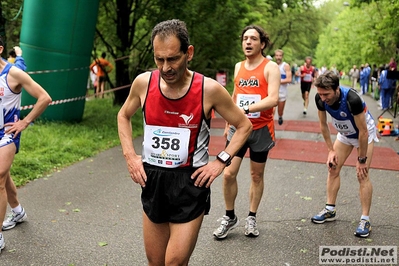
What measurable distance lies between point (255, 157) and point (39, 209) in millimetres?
2838

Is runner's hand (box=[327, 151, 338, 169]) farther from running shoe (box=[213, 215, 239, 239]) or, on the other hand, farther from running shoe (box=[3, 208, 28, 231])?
running shoe (box=[3, 208, 28, 231])

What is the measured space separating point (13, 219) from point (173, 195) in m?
3.02

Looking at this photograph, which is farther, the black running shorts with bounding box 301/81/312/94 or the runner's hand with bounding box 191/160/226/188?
the black running shorts with bounding box 301/81/312/94

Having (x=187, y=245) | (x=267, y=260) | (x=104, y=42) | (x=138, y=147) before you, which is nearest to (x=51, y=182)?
(x=138, y=147)

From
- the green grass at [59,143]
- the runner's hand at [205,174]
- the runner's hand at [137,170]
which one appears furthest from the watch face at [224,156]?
the green grass at [59,143]

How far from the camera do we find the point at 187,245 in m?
3.04

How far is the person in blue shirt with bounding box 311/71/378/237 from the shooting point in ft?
16.1

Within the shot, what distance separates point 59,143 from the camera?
9.41 meters

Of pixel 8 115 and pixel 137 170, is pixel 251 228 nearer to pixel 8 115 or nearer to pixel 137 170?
pixel 137 170

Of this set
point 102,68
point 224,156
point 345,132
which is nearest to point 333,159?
point 345,132

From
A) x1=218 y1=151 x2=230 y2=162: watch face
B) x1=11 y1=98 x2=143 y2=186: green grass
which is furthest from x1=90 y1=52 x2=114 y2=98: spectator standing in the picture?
x1=218 y1=151 x2=230 y2=162: watch face

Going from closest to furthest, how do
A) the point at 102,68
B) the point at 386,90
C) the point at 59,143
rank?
the point at 59,143
the point at 102,68
the point at 386,90

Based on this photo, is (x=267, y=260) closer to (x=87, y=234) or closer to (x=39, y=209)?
(x=87, y=234)

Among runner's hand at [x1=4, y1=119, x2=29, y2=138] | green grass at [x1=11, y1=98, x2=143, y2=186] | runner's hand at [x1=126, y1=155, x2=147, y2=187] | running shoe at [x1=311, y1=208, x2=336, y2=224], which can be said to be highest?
runner's hand at [x1=126, y1=155, x2=147, y2=187]
